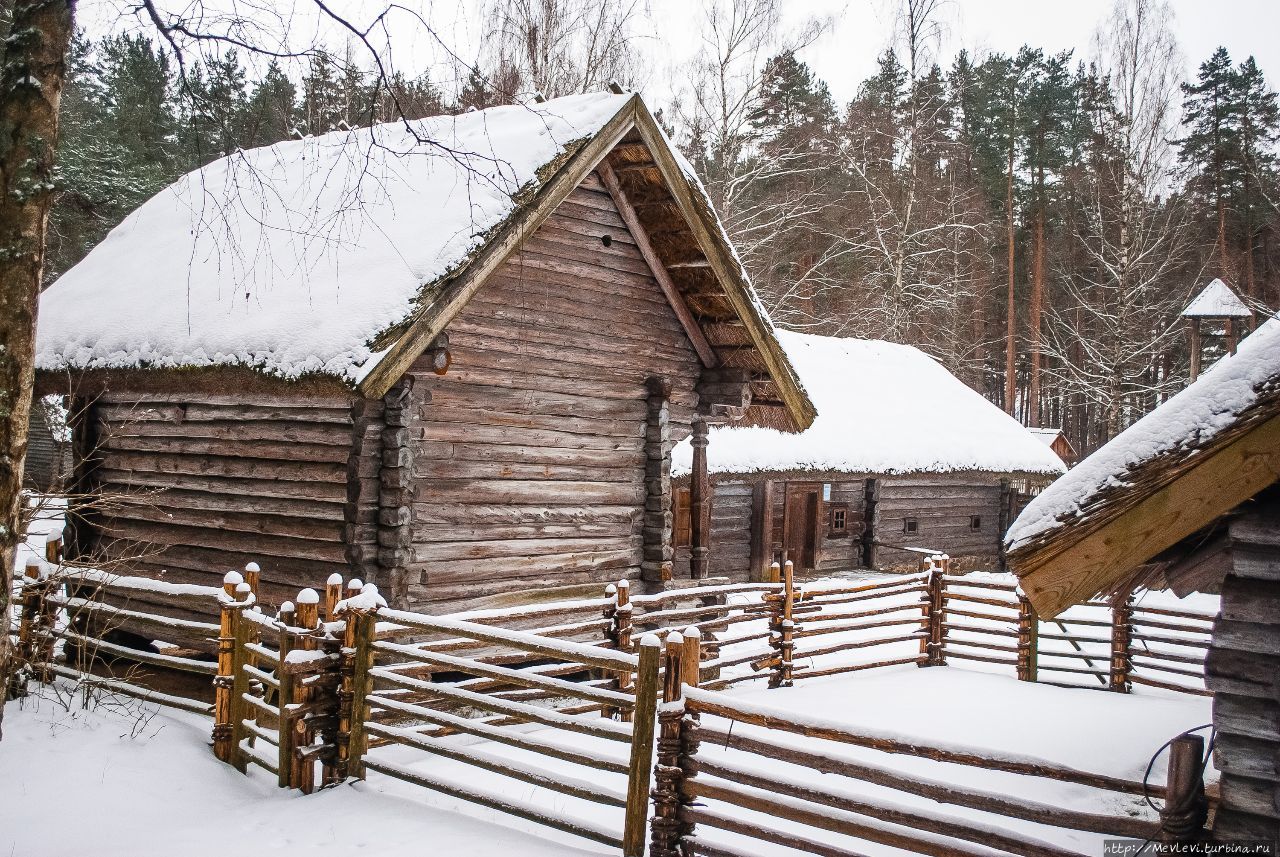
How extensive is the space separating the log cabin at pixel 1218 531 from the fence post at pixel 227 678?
18.6 feet

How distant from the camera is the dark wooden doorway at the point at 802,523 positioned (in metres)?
22.1

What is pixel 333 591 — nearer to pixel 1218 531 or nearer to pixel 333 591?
pixel 333 591

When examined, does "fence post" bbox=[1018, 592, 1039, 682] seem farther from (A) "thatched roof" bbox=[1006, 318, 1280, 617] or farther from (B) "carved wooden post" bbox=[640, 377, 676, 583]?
(A) "thatched roof" bbox=[1006, 318, 1280, 617]

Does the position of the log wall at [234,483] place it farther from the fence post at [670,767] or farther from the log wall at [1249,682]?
the log wall at [1249,682]

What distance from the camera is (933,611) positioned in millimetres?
14047

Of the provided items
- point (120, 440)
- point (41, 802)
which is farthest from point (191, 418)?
point (41, 802)

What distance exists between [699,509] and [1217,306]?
10.9 metres

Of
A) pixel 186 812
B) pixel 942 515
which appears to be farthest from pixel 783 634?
pixel 942 515

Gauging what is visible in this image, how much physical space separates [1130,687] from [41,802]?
12.0 meters

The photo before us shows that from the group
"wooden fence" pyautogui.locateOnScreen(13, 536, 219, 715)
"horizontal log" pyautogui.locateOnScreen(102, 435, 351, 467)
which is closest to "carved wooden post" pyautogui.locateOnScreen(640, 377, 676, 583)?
"horizontal log" pyautogui.locateOnScreen(102, 435, 351, 467)

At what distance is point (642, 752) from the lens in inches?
216

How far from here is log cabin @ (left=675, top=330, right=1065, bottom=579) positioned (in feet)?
67.3

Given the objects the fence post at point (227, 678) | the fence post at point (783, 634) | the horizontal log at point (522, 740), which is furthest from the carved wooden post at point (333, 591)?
the fence post at point (783, 634)

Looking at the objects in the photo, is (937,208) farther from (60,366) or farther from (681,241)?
(60,366)
